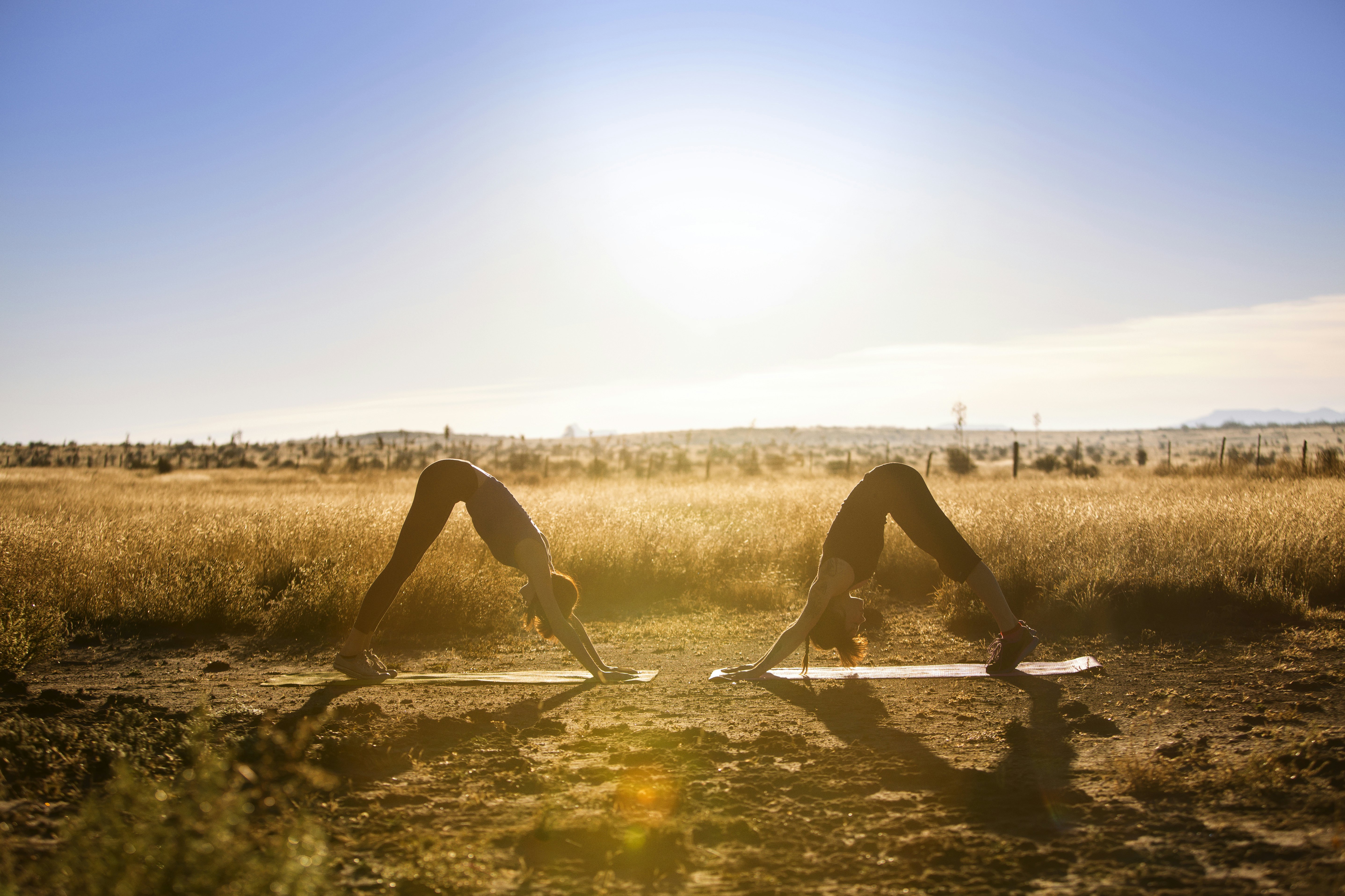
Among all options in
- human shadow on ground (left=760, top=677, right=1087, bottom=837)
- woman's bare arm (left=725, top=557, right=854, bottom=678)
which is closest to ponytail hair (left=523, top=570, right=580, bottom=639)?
woman's bare arm (left=725, top=557, right=854, bottom=678)

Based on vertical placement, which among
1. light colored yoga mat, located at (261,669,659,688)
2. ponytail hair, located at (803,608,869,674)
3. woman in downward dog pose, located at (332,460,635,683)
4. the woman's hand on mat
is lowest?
light colored yoga mat, located at (261,669,659,688)

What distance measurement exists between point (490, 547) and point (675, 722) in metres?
1.72

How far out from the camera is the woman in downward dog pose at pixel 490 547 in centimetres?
499

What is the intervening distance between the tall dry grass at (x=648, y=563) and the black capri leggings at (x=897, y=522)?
2.69m

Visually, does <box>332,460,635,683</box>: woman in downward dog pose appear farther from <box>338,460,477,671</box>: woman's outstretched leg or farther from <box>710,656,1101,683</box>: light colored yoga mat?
<box>710,656,1101,683</box>: light colored yoga mat

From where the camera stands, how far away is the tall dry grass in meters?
6.93

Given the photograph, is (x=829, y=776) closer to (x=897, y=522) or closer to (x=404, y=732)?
(x=897, y=522)

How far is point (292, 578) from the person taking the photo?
828 centimetres

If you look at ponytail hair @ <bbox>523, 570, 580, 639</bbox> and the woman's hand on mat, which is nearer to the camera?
ponytail hair @ <bbox>523, 570, 580, 639</bbox>

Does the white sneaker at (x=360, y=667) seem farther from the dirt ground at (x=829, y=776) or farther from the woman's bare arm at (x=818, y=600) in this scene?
the woman's bare arm at (x=818, y=600)

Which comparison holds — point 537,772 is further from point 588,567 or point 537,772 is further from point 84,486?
point 84,486

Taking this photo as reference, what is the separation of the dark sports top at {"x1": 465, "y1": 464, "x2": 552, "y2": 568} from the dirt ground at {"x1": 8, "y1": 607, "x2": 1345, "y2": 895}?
1.04 meters

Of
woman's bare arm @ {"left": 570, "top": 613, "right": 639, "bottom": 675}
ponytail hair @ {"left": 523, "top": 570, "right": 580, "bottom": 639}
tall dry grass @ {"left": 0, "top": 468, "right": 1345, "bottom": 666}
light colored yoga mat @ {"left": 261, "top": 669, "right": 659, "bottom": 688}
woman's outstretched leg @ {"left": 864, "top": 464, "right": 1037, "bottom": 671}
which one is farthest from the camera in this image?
tall dry grass @ {"left": 0, "top": 468, "right": 1345, "bottom": 666}

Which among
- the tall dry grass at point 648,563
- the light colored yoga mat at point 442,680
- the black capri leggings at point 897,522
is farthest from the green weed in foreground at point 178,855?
the tall dry grass at point 648,563
